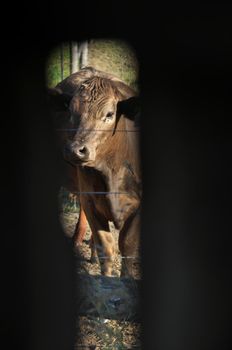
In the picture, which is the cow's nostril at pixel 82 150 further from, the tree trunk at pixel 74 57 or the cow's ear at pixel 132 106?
the tree trunk at pixel 74 57

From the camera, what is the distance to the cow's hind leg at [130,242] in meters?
3.34

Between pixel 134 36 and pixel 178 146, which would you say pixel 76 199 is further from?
pixel 134 36

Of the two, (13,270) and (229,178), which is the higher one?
(229,178)

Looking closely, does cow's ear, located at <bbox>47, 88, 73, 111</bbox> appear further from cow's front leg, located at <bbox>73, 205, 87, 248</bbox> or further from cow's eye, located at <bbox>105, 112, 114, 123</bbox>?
cow's front leg, located at <bbox>73, 205, 87, 248</bbox>

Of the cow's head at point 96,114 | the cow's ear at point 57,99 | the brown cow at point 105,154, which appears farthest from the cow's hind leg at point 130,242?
the cow's ear at point 57,99

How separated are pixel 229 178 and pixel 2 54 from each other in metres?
1.23

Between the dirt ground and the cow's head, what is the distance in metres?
0.31

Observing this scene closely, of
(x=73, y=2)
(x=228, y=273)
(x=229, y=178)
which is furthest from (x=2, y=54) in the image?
(x=228, y=273)

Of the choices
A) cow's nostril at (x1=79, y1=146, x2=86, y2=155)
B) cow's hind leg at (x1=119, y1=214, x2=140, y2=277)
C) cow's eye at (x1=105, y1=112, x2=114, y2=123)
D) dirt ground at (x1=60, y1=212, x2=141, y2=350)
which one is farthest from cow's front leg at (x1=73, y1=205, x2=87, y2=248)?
cow's eye at (x1=105, y1=112, x2=114, y2=123)

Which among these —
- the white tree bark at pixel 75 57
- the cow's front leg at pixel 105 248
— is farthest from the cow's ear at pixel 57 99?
the cow's front leg at pixel 105 248

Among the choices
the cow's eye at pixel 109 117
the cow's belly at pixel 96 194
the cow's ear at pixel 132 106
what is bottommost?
the cow's belly at pixel 96 194

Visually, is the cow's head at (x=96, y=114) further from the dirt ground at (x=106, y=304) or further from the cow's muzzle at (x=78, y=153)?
the dirt ground at (x=106, y=304)

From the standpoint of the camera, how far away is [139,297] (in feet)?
11.0

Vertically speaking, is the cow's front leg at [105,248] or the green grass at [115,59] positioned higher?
the green grass at [115,59]
